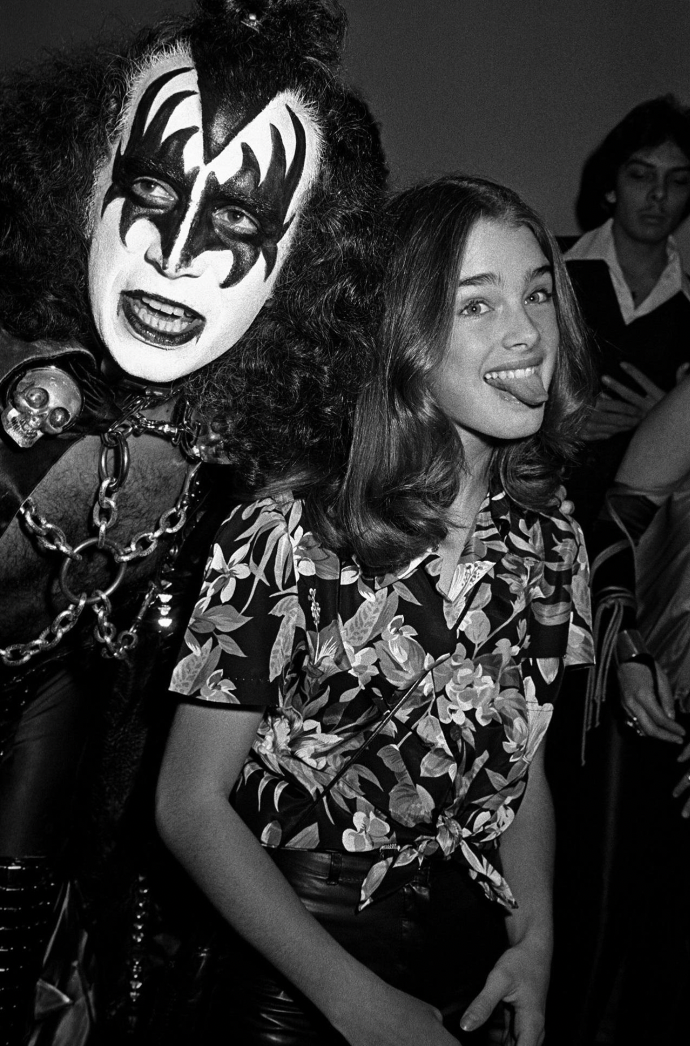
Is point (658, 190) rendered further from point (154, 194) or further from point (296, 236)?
point (154, 194)

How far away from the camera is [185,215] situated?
3.11 feet

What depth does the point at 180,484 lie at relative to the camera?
1.09 meters

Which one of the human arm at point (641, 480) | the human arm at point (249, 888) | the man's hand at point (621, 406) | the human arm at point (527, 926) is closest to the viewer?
the human arm at point (249, 888)

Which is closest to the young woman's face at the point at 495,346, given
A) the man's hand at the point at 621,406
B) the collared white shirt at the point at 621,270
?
the man's hand at the point at 621,406

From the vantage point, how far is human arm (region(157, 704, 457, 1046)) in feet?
2.71

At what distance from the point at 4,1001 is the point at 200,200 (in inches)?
35.2

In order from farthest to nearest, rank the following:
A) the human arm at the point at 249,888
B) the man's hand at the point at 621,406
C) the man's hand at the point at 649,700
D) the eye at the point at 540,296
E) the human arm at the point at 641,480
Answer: the man's hand at the point at 621,406 → the human arm at the point at 641,480 → the man's hand at the point at 649,700 → the eye at the point at 540,296 → the human arm at the point at 249,888

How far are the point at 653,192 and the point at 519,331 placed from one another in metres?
1.10

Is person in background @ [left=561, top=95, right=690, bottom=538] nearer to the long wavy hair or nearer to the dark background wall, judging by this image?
the dark background wall

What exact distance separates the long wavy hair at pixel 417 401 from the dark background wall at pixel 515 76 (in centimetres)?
98

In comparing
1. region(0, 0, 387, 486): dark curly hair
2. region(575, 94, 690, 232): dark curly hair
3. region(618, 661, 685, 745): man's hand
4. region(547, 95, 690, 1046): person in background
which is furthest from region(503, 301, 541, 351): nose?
region(575, 94, 690, 232): dark curly hair

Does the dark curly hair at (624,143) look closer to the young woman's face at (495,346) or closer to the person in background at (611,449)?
the person in background at (611,449)

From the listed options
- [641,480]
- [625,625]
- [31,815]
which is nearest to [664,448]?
[641,480]

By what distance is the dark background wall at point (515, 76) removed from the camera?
1.93 metres
